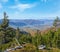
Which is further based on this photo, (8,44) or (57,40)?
(8,44)

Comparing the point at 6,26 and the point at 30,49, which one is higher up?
the point at 6,26

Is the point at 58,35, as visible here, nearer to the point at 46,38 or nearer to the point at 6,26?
the point at 46,38

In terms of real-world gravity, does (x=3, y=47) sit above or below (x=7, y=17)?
below

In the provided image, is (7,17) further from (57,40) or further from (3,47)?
(57,40)

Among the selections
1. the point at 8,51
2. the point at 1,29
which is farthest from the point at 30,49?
the point at 1,29

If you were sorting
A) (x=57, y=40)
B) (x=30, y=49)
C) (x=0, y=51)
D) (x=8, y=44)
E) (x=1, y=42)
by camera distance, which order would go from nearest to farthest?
(x=30, y=49), (x=0, y=51), (x=57, y=40), (x=8, y=44), (x=1, y=42)

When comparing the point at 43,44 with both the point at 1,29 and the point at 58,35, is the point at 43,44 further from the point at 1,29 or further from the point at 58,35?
the point at 1,29

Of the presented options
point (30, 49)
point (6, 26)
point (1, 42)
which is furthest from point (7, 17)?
point (30, 49)

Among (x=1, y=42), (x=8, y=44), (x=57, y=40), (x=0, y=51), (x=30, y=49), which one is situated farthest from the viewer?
(x=1, y=42)

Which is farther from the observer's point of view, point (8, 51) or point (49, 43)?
point (49, 43)
